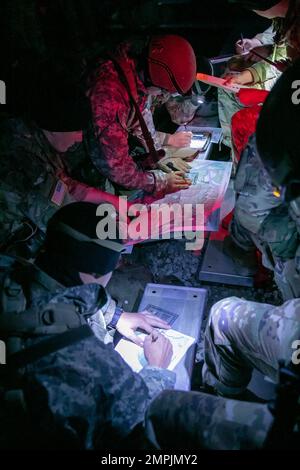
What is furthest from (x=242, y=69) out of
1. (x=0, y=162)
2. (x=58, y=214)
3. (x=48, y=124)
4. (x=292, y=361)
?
(x=292, y=361)

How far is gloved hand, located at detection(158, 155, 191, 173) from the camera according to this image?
10.9 feet

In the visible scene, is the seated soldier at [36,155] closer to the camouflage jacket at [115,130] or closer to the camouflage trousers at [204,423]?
the camouflage jacket at [115,130]

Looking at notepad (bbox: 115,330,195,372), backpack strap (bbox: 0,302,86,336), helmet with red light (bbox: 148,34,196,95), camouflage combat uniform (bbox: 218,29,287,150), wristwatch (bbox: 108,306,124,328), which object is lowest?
notepad (bbox: 115,330,195,372)

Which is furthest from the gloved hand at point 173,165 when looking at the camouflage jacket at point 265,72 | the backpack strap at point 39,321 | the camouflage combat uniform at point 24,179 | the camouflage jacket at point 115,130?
the backpack strap at point 39,321

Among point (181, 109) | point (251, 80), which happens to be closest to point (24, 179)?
point (181, 109)

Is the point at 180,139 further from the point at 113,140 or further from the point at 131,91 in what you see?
the point at 113,140

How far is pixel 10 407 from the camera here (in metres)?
1.44

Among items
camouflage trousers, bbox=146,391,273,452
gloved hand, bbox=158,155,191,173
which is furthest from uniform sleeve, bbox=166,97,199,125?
camouflage trousers, bbox=146,391,273,452

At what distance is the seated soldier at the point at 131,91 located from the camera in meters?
2.94

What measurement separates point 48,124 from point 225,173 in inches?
62.0

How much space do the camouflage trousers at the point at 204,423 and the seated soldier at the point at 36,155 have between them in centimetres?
169

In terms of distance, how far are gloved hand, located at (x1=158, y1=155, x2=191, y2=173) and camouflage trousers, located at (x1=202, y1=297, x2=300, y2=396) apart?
160 cm

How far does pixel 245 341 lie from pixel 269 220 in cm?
75

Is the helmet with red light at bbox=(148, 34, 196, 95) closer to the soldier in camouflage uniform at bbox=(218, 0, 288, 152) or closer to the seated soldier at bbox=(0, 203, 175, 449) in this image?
the soldier in camouflage uniform at bbox=(218, 0, 288, 152)
